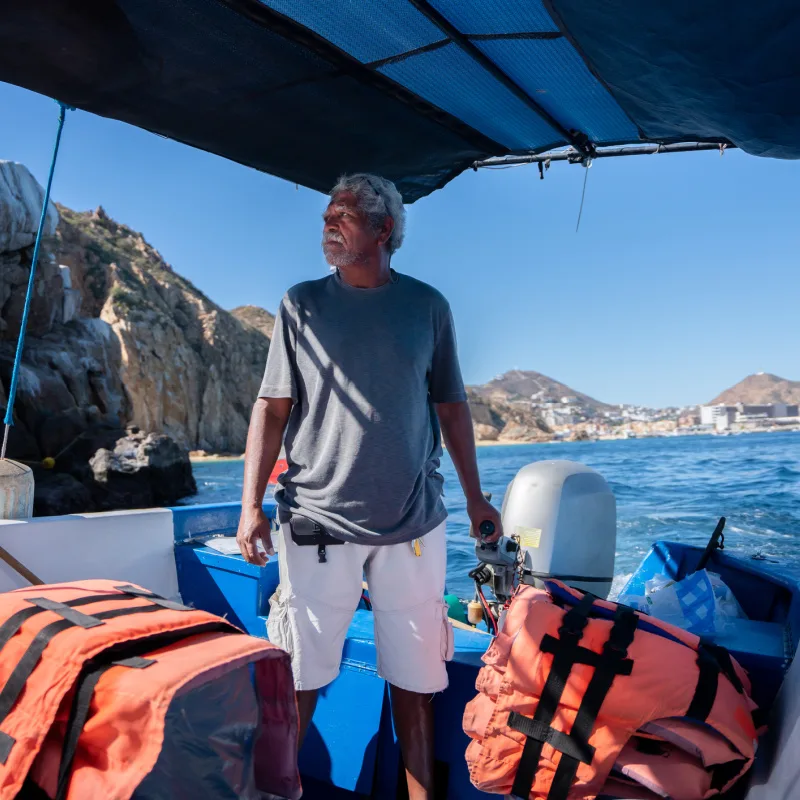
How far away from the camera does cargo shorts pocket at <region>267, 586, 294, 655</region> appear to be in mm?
1678

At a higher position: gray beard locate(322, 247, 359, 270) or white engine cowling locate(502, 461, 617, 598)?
gray beard locate(322, 247, 359, 270)

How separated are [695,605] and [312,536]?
4.06 ft

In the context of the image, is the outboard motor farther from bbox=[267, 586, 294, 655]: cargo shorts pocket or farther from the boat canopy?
the boat canopy

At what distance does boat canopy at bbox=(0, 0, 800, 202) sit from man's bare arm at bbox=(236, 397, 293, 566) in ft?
2.87

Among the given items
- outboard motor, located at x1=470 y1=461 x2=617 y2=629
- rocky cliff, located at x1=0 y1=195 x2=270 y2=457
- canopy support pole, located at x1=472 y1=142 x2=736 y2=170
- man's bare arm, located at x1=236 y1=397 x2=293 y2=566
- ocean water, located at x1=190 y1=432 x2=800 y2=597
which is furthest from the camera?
rocky cliff, located at x1=0 y1=195 x2=270 y2=457

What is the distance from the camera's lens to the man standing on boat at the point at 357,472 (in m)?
1.68

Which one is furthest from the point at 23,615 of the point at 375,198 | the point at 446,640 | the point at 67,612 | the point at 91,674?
the point at 375,198

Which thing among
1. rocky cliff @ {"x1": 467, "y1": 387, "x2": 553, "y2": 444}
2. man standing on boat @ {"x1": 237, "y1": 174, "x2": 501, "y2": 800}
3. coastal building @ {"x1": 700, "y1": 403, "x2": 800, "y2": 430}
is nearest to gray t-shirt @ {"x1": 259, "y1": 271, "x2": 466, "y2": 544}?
man standing on boat @ {"x1": 237, "y1": 174, "x2": 501, "y2": 800}

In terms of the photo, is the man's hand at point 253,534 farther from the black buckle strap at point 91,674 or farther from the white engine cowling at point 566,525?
the white engine cowling at point 566,525

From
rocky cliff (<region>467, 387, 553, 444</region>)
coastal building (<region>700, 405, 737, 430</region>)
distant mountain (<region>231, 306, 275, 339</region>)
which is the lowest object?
rocky cliff (<region>467, 387, 553, 444</region>)

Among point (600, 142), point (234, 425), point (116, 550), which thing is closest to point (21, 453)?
point (116, 550)

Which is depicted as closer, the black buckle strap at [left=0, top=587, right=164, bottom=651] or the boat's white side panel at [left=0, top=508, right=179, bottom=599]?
the black buckle strap at [left=0, top=587, right=164, bottom=651]

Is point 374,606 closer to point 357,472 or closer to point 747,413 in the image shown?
point 357,472

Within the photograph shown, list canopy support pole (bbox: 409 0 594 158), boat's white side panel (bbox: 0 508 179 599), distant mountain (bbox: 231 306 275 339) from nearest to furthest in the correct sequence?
canopy support pole (bbox: 409 0 594 158), boat's white side panel (bbox: 0 508 179 599), distant mountain (bbox: 231 306 275 339)
